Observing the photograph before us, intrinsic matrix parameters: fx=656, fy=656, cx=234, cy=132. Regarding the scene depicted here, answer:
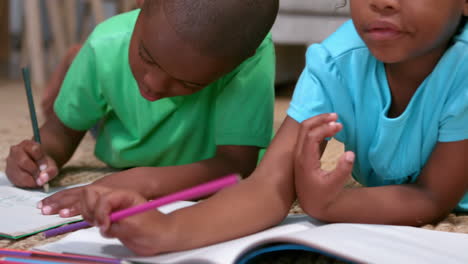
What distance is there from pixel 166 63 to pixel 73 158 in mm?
489

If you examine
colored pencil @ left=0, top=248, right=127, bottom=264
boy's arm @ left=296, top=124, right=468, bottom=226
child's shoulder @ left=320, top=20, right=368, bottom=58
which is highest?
child's shoulder @ left=320, top=20, right=368, bottom=58

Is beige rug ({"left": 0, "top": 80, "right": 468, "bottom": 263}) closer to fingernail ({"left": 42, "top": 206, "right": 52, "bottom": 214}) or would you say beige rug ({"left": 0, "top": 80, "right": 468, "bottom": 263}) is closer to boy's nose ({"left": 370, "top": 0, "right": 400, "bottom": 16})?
fingernail ({"left": 42, "top": 206, "right": 52, "bottom": 214})

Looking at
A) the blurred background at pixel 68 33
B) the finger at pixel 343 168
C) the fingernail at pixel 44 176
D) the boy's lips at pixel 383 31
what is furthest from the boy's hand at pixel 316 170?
the blurred background at pixel 68 33

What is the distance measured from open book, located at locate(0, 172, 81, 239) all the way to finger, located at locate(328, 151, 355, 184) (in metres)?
0.31

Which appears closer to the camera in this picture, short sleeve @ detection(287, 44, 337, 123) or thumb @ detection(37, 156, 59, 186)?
short sleeve @ detection(287, 44, 337, 123)

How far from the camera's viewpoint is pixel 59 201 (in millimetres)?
817

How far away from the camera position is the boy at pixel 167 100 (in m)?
0.80

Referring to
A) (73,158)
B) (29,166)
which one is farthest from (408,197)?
(73,158)

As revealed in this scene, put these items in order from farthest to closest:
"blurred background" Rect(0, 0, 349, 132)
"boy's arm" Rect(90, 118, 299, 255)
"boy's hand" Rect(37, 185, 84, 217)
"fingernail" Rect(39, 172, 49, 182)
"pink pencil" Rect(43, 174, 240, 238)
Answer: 1. "blurred background" Rect(0, 0, 349, 132)
2. "fingernail" Rect(39, 172, 49, 182)
3. "boy's hand" Rect(37, 185, 84, 217)
4. "boy's arm" Rect(90, 118, 299, 255)
5. "pink pencil" Rect(43, 174, 240, 238)

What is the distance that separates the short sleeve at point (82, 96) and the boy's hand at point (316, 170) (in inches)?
17.3

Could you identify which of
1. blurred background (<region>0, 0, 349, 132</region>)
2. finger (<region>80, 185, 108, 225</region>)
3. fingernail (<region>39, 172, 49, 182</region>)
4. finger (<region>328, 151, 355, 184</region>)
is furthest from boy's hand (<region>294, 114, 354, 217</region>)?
blurred background (<region>0, 0, 349, 132</region>)

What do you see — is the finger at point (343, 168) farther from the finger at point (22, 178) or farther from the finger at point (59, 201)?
the finger at point (22, 178)

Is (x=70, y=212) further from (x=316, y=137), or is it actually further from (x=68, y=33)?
(x=68, y=33)

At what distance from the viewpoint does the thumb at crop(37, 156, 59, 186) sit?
0.92 meters
